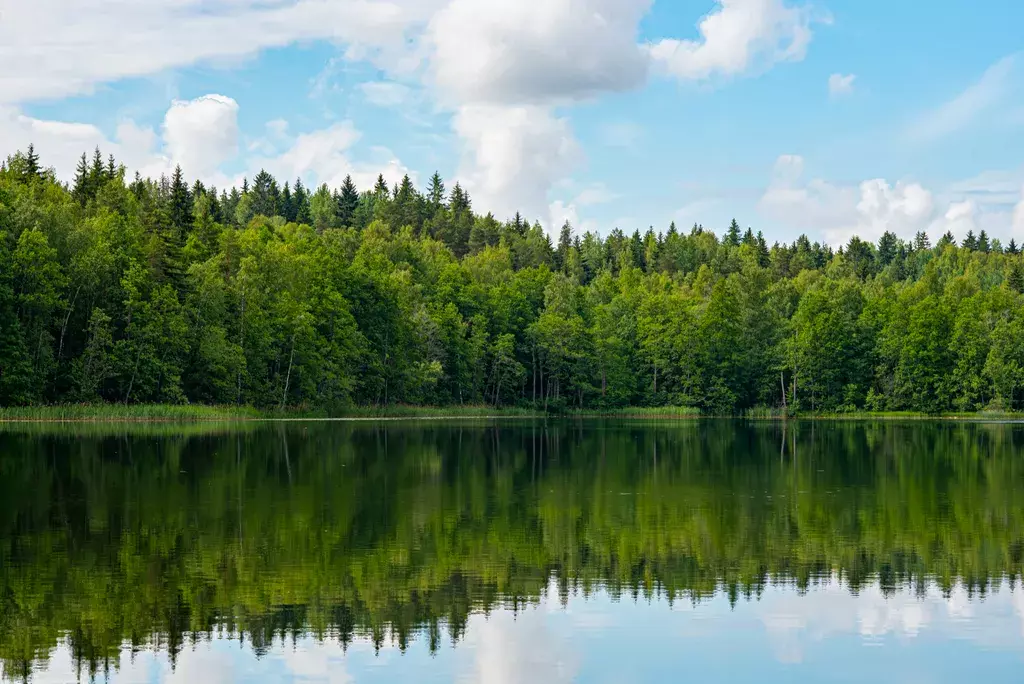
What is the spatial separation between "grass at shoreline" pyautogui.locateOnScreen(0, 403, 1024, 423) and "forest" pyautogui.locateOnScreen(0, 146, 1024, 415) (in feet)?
8.32

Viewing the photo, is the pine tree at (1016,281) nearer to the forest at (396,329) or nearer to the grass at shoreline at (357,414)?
the forest at (396,329)

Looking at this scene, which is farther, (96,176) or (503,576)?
(96,176)

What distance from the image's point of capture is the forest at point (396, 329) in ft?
315

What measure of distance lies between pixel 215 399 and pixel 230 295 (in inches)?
490

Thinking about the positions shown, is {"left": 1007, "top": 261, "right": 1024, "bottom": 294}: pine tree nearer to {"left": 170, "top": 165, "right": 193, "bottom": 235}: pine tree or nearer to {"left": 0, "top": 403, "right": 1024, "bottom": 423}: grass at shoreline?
{"left": 0, "top": 403, "right": 1024, "bottom": 423}: grass at shoreline

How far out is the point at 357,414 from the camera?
117 metres

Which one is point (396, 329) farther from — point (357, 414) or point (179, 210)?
point (179, 210)

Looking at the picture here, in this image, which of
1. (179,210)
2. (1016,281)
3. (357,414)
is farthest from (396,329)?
(1016,281)

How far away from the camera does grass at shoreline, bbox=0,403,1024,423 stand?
3401 inches

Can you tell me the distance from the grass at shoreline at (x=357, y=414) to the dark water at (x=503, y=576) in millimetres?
45081

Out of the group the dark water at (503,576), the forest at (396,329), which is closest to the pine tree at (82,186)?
the forest at (396,329)

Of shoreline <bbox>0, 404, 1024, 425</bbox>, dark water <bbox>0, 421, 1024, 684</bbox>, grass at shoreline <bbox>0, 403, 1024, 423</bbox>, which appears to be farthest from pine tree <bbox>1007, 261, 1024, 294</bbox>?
dark water <bbox>0, 421, 1024, 684</bbox>

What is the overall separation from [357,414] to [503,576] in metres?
96.7

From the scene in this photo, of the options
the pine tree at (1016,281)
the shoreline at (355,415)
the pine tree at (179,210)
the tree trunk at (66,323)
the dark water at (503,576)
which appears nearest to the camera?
the dark water at (503,576)
